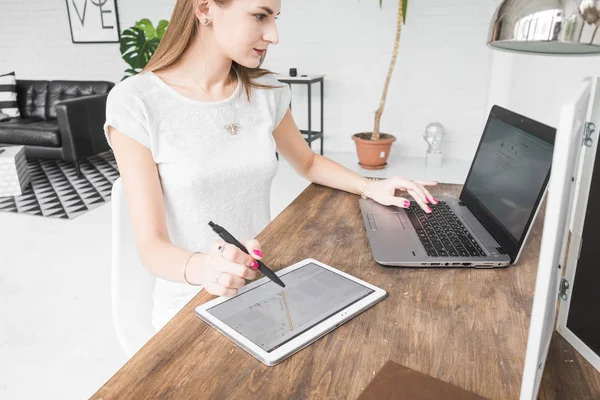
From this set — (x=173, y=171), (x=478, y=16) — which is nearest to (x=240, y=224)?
(x=173, y=171)

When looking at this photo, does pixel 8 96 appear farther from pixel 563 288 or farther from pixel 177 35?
pixel 563 288

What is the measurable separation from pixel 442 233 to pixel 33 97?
508cm

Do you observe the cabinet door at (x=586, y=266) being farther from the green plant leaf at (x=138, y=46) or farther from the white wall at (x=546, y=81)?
the green plant leaf at (x=138, y=46)

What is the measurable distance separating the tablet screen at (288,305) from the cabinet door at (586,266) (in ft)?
A: 0.95

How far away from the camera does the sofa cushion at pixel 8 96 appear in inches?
181

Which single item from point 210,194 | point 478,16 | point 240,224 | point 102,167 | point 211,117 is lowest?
point 102,167

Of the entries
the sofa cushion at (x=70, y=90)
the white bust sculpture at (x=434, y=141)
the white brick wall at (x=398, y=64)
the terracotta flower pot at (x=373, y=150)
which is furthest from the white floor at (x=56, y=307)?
the sofa cushion at (x=70, y=90)

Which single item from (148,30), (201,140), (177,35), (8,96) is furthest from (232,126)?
(8,96)

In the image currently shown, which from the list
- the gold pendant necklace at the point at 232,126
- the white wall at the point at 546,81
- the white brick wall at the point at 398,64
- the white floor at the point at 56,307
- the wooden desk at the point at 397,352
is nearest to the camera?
the wooden desk at the point at 397,352

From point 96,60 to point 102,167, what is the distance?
1.77 metres

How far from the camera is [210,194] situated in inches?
45.1

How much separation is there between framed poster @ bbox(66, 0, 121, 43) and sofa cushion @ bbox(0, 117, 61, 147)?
1444 millimetres

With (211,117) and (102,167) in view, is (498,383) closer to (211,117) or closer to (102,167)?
(211,117)

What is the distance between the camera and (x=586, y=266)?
612 millimetres
